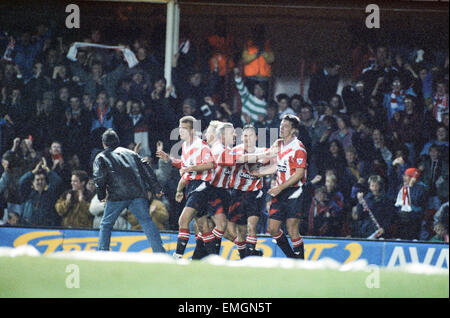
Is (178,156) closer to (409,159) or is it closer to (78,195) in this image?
(78,195)

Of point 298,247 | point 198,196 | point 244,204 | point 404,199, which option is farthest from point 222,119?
point 404,199

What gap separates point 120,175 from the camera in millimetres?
10781

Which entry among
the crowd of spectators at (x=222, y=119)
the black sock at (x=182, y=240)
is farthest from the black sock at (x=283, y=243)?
the crowd of spectators at (x=222, y=119)

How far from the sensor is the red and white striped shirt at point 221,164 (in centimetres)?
1078

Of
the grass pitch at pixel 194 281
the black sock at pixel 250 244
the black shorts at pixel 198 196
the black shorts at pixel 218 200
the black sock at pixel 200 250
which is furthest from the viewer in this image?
the black sock at pixel 200 250

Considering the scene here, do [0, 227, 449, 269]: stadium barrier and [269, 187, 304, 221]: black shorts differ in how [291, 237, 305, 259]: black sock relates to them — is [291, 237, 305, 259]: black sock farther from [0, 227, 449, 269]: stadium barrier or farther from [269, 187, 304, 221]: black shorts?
[0, 227, 449, 269]: stadium barrier

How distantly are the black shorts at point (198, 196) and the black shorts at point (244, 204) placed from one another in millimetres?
362

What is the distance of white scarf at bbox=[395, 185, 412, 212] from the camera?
12.0 m

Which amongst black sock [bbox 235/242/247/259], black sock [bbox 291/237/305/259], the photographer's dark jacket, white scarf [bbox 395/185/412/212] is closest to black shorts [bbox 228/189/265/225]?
black sock [bbox 235/242/247/259]

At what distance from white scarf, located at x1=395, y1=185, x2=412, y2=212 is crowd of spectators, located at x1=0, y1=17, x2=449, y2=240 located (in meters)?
0.02

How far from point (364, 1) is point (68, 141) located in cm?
547

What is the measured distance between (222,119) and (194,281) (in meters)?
3.66

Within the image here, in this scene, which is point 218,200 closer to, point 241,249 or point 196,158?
point 196,158

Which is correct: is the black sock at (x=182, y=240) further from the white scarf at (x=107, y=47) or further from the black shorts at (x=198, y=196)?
the white scarf at (x=107, y=47)
